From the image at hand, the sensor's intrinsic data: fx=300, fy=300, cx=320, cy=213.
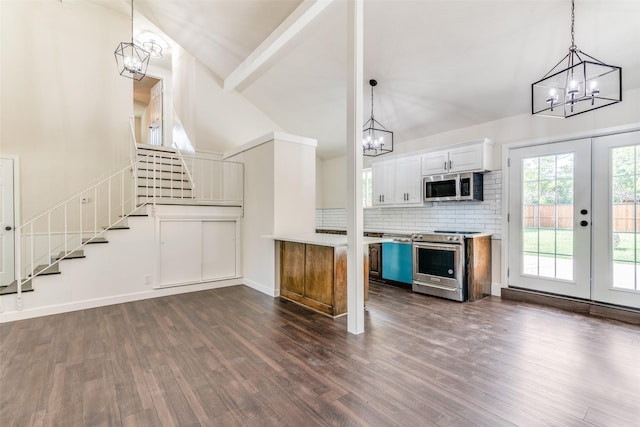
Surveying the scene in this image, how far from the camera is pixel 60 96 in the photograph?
530cm

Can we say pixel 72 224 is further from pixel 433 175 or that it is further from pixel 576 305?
pixel 576 305

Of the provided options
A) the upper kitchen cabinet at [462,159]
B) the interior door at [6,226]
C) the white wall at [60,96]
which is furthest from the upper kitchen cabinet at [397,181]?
the interior door at [6,226]

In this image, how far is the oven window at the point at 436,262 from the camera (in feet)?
14.7

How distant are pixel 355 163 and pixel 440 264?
2.47 m

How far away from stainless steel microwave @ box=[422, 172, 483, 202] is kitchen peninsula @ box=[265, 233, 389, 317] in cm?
183

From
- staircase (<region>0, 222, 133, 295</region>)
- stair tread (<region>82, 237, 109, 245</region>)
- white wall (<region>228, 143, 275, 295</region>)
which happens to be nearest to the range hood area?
white wall (<region>228, 143, 275, 295</region>)

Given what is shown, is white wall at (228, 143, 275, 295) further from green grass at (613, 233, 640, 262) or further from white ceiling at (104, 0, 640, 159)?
green grass at (613, 233, 640, 262)

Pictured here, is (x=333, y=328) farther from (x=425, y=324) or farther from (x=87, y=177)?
(x=87, y=177)

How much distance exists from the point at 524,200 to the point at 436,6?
297 cm

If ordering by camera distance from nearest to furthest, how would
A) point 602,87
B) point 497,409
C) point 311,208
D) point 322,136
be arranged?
1. point 497,409
2. point 602,87
3. point 311,208
4. point 322,136

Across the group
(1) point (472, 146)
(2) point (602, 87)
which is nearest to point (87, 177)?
(1) point (472, 146)

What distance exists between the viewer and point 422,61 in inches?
160

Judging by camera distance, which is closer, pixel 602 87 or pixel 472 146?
pixel 602 87

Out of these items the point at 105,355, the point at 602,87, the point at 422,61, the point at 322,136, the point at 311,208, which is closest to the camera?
the point at 105,355
